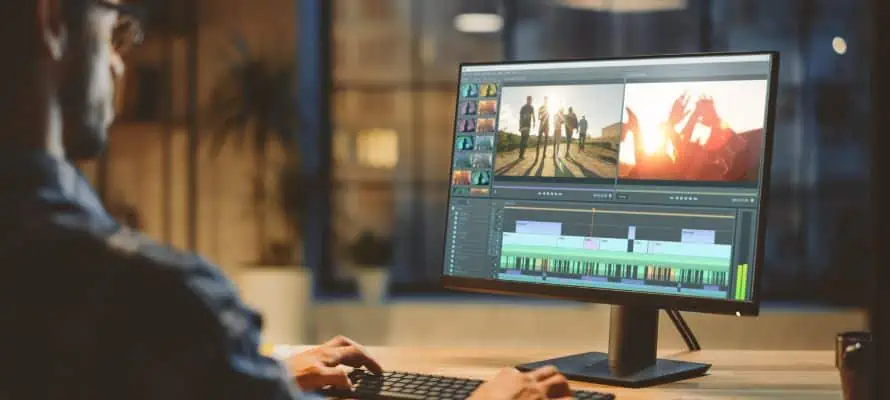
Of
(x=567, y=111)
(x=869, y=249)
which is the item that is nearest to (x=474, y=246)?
(x=567, y=111)

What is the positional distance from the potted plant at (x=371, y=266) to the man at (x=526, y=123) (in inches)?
113

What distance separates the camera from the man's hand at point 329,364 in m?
1.56

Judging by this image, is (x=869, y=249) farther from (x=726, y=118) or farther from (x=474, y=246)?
(x=474, y=246)

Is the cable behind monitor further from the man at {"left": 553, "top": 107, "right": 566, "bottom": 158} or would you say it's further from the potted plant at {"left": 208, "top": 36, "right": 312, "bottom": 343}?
the potted plant at {"left": 208, "top": 36, "right": 312, "bottom": 343}

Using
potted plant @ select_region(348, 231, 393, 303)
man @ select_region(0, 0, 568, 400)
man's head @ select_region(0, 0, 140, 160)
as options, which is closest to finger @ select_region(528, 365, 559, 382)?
man @ select_region(0, 0, 568, 400)

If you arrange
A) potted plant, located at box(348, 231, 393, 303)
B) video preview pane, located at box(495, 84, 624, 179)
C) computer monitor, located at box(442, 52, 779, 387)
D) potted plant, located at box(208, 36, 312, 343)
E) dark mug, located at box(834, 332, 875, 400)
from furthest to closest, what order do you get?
potted plant, located at box(348, 231, 393, 303)
potted plant, located at box(208, 36, 312, 343)
video preview pane, located at box(495, 84, 624, 179)
computer monitor, located at box(442, 52, 779, 387)
dark mug, located at box(834, 332, 875, 400)

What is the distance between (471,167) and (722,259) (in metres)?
0.46

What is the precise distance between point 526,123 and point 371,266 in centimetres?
291

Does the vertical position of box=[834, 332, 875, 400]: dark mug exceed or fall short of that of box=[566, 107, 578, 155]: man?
it falls short

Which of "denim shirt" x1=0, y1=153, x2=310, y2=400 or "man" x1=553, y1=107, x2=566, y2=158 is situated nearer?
"denim shirt" x1=0, y1=153, x2=310, y2=400

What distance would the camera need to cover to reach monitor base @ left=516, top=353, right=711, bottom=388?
1629 mm

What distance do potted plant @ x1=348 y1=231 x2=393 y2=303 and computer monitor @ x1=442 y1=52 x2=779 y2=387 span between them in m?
2.78

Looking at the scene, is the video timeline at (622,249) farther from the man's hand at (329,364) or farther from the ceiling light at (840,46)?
the ceiling light at (840,46)

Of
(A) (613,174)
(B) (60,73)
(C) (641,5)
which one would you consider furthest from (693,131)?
(C) (641,5)
